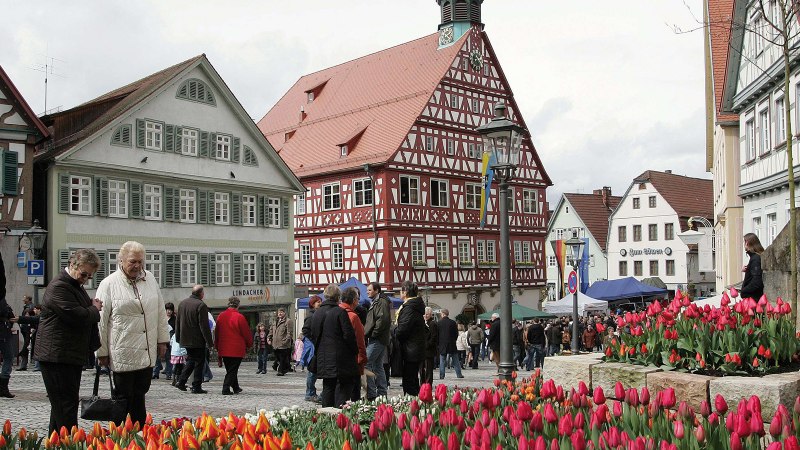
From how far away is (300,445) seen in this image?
498 cm

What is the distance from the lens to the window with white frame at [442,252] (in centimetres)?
4276

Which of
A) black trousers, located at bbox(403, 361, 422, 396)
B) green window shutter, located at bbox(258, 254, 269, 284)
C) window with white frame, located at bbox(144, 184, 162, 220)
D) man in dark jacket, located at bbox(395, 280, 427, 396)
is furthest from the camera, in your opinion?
green window shutter, located at bbox(258, 254, 269, 284)

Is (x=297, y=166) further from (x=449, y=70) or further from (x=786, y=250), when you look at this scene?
(x=786, y=250)

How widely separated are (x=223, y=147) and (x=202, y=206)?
2.47m

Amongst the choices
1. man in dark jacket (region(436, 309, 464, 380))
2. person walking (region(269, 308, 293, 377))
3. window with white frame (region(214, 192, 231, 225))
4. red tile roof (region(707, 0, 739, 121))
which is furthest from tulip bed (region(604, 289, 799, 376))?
window with white frame (region(214, 192, 231, 225))

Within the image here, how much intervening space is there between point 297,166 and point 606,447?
4362 cm

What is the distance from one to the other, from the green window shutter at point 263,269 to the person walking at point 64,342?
96.0 feet

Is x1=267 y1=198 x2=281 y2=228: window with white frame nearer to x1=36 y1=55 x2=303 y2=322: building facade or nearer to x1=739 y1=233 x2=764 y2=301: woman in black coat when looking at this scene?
x1=36 y1=55 x2=303 y2=322: building facade

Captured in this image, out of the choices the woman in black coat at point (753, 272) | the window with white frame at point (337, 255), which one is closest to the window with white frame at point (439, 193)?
the window with white frame at point (337, 255)

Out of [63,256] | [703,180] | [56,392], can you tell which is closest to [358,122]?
[63,256]

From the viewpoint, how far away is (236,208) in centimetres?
3509

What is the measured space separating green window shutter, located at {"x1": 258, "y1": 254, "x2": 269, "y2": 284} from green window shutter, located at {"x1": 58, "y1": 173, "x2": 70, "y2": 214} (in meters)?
8.88

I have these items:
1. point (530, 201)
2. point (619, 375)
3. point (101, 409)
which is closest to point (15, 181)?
point (101, 409)

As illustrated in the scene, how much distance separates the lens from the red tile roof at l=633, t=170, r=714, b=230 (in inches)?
2491
